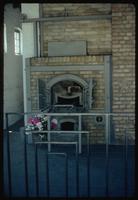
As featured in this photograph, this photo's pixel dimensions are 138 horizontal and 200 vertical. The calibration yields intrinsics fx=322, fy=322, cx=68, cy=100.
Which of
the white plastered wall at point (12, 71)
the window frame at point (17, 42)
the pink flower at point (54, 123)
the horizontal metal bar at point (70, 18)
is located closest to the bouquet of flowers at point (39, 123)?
the pink flower at point (54, 123)

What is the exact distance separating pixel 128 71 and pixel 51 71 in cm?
168

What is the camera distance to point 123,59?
680 cm

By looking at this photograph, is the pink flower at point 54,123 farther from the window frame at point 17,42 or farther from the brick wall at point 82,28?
the window frame at point 17,42

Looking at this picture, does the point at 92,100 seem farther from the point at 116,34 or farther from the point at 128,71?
the point at 116,34

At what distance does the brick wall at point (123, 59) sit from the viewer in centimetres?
671

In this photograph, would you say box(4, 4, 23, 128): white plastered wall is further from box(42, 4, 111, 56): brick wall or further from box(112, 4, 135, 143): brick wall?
box(112, 4, 135, 143): brick wall

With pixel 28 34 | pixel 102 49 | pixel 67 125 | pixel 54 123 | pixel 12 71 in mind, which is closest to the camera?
pixel 54 123

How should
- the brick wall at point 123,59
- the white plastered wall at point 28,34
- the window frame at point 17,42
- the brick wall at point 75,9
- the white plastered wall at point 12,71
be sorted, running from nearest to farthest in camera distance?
the brick wall at point 123,59, the brick wall at point 75,9, the white plastered wall at point 28,34, the white plastered wall at point 12,71, the window frame at point 17,42

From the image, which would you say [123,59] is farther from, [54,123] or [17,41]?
[17,41]

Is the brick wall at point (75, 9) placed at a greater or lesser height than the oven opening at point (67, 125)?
greater

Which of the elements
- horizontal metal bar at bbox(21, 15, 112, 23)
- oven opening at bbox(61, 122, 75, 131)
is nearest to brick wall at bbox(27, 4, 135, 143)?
horizontal metal bar at bbox(21, 15, 112, 23)

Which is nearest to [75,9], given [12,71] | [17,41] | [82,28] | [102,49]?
[82,28]

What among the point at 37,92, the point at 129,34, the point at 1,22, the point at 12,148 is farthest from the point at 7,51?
the point at 1,22

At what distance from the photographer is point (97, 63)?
688 cm
